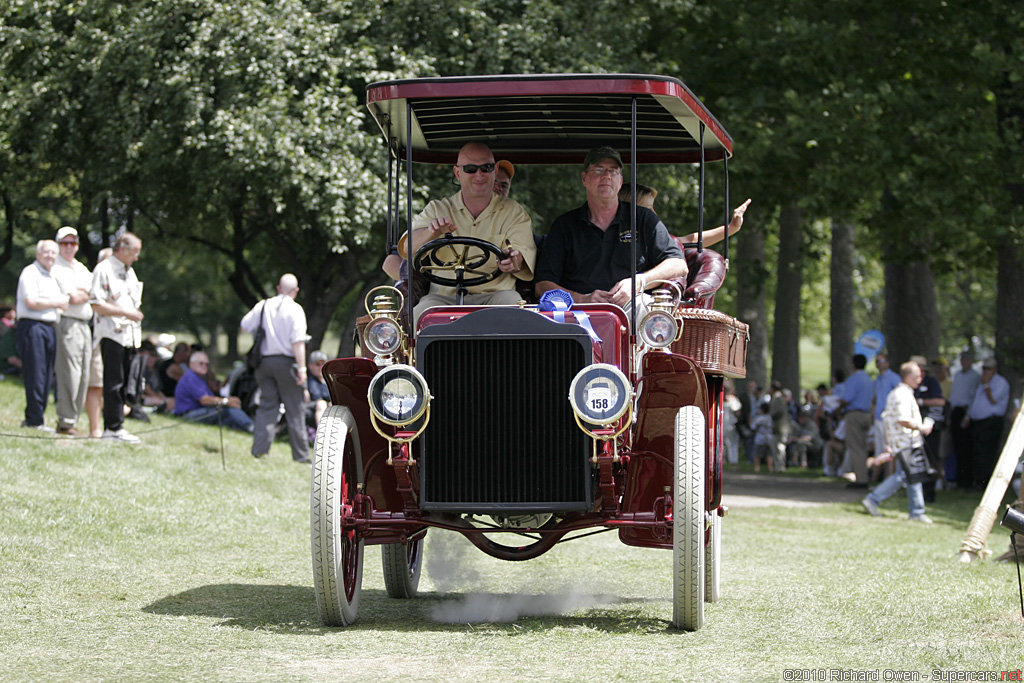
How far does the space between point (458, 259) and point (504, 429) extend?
1.09 m

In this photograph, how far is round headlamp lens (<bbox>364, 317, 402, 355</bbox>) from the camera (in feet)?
19.5

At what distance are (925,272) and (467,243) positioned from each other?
17923 millimetres

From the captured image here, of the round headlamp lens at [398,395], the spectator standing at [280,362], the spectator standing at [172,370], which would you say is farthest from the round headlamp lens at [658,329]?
the spectator standing at [172,370]

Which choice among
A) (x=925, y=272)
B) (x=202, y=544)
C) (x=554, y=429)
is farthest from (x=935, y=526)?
(x=925, y=272)

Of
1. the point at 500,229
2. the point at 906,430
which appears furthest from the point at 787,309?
the point at 500,229

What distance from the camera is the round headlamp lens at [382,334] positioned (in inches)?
234

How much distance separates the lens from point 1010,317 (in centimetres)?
1784

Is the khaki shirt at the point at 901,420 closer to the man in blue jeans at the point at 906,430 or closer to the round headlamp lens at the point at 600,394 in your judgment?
the man in blue jeans at the point at 906,430

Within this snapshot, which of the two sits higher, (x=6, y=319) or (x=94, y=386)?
(x=6, y=319)

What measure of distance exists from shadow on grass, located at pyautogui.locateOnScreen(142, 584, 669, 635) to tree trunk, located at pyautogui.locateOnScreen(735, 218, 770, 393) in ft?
44.1

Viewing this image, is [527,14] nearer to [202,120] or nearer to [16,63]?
[202,120]

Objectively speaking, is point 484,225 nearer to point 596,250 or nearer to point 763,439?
point 596,250

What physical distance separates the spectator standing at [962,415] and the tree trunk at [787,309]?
7.98 metres

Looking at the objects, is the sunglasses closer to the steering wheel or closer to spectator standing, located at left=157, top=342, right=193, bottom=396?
the steering wheel
